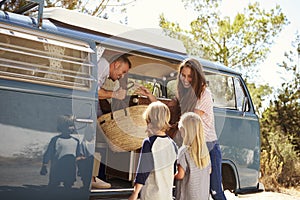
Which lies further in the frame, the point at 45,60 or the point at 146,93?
the point at 146,93

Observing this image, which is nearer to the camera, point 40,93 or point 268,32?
point 40,93

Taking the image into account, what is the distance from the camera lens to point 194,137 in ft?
12.7

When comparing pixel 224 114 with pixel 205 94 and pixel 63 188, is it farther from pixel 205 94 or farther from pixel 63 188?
pixel 63 188

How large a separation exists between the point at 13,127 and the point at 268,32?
11591 mm

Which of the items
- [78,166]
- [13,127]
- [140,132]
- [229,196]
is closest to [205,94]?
[140,132]

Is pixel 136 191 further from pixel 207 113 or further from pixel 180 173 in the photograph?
pixel 207 113

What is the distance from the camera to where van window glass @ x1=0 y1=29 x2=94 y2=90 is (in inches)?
131

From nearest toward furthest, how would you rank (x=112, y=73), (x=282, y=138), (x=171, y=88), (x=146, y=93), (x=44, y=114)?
(x=44, y=114) < (x=146, y=93) < (x=112, y=73) < (x=171, y=88) < (x=282, y=138)

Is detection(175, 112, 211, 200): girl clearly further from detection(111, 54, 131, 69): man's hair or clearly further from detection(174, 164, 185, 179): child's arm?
detection(111, 54, 131, 69): man's hair

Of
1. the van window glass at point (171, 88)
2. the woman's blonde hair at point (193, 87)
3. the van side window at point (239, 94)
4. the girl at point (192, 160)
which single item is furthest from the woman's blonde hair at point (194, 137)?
the van window glass at point (171, 88)

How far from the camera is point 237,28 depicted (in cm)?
1328

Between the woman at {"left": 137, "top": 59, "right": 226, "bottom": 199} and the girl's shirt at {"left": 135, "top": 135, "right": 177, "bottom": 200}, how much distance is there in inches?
23.2

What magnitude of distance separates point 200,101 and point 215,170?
75cm

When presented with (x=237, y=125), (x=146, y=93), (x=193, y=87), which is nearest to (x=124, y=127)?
(x=146, y=93)
